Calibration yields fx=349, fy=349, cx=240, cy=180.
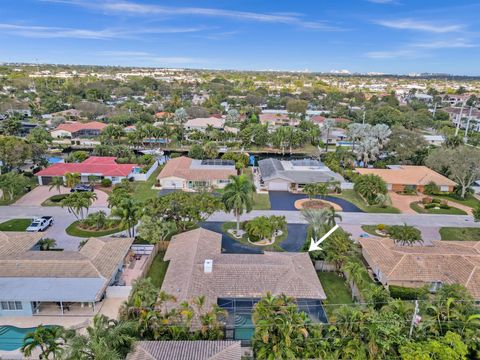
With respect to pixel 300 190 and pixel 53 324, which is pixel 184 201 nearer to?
pixel 53 324

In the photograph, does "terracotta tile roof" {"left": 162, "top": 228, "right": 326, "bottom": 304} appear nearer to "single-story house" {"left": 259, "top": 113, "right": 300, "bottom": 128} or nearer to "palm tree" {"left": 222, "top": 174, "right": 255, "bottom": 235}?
"palm tree" {"left": 222, "top": 174, "right": 255, "bottom": 235}

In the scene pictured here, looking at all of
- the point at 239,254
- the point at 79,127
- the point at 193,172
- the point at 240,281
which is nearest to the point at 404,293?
the point at 240,281

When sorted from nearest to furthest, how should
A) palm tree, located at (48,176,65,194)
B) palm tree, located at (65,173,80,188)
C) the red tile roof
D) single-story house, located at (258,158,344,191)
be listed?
palm tree, located at (48,176,65,194) < palm tree, located at (65,173,80,188) < single-story house, located at (258,158,344,191) < the red tile roof

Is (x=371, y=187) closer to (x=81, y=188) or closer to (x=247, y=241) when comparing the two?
(x=247, y=241)

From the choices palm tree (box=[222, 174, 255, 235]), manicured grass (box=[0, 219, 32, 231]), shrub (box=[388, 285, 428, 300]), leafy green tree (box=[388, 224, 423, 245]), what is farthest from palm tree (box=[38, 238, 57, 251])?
leafy green tree (box=[388, 224, 423, 245])

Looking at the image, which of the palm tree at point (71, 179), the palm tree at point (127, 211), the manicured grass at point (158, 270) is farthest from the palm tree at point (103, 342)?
the palm tree at point (71, 179)

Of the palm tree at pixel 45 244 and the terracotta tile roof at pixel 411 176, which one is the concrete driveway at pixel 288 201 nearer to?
the terracotta tile roof at pixel 411 176
